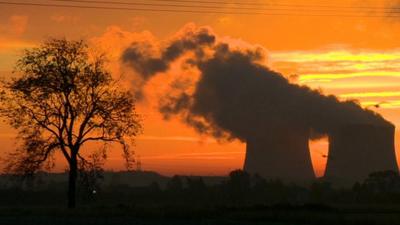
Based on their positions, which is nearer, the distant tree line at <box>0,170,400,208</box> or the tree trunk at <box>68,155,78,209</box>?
the tree trunk at <box>68,155,78,209</box>

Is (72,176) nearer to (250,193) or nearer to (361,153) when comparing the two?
(361,153)

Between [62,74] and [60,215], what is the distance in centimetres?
915

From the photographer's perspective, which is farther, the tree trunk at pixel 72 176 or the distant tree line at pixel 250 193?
the distant tree line at pixel 250 193

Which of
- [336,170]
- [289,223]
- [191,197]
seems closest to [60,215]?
[289,223]

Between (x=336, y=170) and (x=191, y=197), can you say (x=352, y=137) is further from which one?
(x=191, y=197)

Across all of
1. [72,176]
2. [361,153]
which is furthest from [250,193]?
[72,176]

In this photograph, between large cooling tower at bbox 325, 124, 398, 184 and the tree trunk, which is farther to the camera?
large cooling tower at bbox 325, 124, 398, 184

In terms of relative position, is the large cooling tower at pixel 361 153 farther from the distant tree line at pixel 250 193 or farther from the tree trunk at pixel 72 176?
the tree trunk at pixel 72 176

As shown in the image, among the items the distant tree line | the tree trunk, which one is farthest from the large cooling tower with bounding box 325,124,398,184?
the tree trunk

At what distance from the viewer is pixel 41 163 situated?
134 ft

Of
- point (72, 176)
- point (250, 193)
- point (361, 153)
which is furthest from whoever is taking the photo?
point (250, 193)

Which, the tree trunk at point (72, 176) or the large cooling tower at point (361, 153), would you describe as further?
the large cooling tower at point (361, 153)

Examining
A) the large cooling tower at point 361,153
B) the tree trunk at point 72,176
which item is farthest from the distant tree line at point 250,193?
the tree trunk at point 72,176

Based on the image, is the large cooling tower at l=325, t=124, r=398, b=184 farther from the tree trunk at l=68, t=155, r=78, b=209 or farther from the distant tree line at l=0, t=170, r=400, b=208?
the tree trunk at l=68, t=155, r=78, b=209
